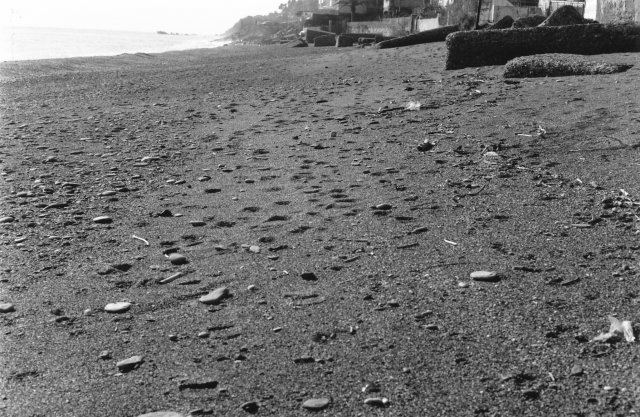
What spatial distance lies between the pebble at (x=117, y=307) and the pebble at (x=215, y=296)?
0.35m

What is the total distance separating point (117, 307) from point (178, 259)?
0.65m

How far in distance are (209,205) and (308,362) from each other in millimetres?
2519

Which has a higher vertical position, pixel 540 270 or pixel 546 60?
pixel 546 60

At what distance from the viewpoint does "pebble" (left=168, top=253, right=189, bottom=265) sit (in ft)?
12.9

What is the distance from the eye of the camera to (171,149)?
7184 millimetres

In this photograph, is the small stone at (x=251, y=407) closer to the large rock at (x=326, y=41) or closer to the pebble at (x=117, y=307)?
the pebble at (x=117, y=307)

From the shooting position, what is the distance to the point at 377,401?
242 centimetres

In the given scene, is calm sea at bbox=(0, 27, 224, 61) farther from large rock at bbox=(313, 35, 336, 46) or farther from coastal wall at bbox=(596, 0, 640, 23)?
coastal wall at bbox=(596, 0, 640, 23)

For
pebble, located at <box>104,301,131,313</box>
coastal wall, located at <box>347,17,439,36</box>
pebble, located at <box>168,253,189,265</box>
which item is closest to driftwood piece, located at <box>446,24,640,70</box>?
pebble, located at <box>168,253,189,265</box>

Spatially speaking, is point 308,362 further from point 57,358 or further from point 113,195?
point 113,195

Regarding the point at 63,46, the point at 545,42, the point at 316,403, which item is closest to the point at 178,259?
the point at 316,403

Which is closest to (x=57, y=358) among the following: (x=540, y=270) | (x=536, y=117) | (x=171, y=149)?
(x=540, y=270)

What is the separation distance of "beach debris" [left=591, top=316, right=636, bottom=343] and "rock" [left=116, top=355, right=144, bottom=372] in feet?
5.71

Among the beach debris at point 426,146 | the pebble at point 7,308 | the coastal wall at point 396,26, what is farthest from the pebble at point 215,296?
the coastal wall at point 396,26
